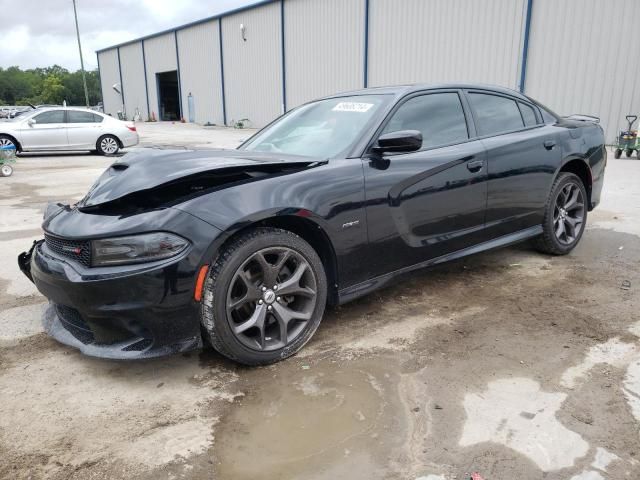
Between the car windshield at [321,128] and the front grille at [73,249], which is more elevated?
the car windshield at [321,128]

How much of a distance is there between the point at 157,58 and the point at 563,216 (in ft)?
120

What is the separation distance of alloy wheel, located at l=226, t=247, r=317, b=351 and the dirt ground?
185 mm

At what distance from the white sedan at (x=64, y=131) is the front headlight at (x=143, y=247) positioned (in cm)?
1322

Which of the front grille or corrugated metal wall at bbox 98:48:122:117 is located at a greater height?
corrugated metal wall at bbox 98:48:122:117

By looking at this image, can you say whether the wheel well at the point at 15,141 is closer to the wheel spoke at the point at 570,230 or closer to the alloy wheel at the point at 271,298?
the alloy wheel at the point at 271,298

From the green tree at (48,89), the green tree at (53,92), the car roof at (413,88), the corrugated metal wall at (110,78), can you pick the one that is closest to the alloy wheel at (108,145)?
the car roof at (413,88)

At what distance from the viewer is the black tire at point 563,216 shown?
4438mm

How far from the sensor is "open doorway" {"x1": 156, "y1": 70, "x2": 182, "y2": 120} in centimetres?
3775

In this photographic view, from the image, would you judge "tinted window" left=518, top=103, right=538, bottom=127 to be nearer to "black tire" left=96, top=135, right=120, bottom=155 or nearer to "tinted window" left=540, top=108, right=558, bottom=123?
"tinted window" left=540, top=108, right=558, bottom=123

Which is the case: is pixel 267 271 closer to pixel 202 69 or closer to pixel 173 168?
pixel 173 168

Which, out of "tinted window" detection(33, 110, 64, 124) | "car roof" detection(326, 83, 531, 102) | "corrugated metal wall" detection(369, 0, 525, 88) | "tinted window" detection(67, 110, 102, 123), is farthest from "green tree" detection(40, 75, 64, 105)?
"car roof" detection(326, 83, 531, 102)

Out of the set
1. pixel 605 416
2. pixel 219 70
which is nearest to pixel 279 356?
pixel 605 416

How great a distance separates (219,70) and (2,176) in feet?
68.7

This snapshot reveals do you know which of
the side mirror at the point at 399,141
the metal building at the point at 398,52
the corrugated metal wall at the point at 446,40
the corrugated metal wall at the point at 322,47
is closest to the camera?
the side mirror at the point at 399,141
